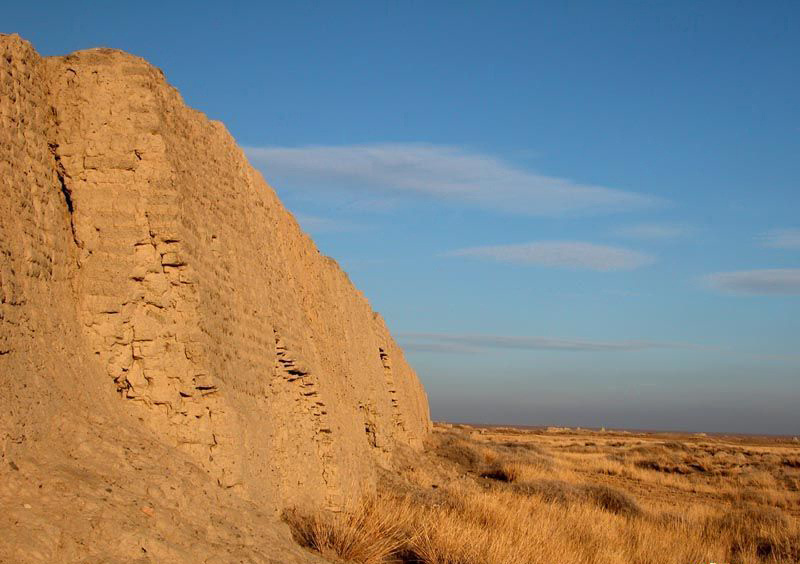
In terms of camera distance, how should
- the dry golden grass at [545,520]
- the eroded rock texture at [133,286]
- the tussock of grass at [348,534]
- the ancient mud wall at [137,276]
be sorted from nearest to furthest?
the eroded rock texture at [133,286] < the ancient mud wall at [137,276] < the tussock of grass at [348,534] < the dry golden grass at [545,520]

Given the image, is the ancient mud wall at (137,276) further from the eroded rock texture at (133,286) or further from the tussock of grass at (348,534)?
the tussock of grass at (348,534)

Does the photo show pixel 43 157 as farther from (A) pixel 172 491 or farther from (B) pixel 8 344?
(A) pixel 172 491

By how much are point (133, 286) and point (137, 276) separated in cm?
→ 9

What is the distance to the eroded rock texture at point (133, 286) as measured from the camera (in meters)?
5.49

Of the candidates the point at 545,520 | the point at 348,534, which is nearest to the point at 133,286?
the point at 348,534

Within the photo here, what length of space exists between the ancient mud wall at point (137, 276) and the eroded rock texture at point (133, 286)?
0.05 feet

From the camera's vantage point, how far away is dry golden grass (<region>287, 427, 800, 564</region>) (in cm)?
870

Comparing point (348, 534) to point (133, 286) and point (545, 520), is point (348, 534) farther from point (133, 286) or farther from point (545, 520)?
point (545, 520)

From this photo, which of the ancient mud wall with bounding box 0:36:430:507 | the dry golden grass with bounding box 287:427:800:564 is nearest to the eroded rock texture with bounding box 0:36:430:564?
the ancient mud wall with bounding box 0:36:430:507

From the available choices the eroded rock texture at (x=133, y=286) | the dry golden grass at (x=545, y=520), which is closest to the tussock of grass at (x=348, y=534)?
the dry golden grass at (x=545, y=520)

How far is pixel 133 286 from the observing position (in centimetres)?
659

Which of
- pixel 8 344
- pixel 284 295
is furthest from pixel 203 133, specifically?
pixel 8 344

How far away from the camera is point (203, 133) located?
874cm

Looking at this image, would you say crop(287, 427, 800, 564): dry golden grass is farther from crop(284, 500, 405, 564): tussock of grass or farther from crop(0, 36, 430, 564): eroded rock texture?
crop(0, 36, 430, 564): eroded rock texture
